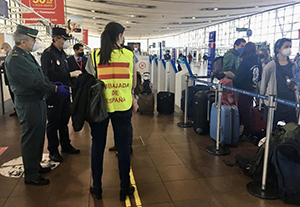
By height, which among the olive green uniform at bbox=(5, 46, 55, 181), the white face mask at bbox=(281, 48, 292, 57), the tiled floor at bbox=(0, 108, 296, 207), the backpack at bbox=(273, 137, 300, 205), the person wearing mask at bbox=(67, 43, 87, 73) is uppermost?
the white face mask at bbox=(281, 48, 292, 57)

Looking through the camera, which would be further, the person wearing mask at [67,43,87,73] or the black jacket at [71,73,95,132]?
the person wearing mask at [67,43,87,73]

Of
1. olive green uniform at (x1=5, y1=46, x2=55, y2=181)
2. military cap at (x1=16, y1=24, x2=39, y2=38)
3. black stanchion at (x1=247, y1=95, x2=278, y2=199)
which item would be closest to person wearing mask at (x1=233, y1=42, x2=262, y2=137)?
black stanchion at (x1=247, y1=95, x2=278, y2=199)

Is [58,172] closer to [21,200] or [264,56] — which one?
[21,200]

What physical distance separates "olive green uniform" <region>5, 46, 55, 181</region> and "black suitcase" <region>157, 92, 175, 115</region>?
4.02 meters

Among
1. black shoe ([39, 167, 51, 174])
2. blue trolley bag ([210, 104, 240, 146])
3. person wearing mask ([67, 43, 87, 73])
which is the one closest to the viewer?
black shoe ([39, 167, 51, 174])

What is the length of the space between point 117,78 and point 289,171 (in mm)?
1986

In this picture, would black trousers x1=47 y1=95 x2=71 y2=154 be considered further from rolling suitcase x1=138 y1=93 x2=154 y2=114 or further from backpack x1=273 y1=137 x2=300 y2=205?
rolling suitcase x1=138 y1=93 x2=154 y2=114

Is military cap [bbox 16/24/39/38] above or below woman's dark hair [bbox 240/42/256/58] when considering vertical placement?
above

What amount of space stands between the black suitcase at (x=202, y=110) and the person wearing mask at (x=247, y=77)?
547mm

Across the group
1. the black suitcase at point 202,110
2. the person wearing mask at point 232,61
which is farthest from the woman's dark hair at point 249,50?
the black suitcase at point 202,110

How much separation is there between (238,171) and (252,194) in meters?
0.57

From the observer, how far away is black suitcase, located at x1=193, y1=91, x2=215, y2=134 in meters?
4.81

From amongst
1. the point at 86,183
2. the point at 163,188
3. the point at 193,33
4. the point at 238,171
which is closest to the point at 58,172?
the point at 86,183

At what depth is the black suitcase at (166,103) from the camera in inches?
261
